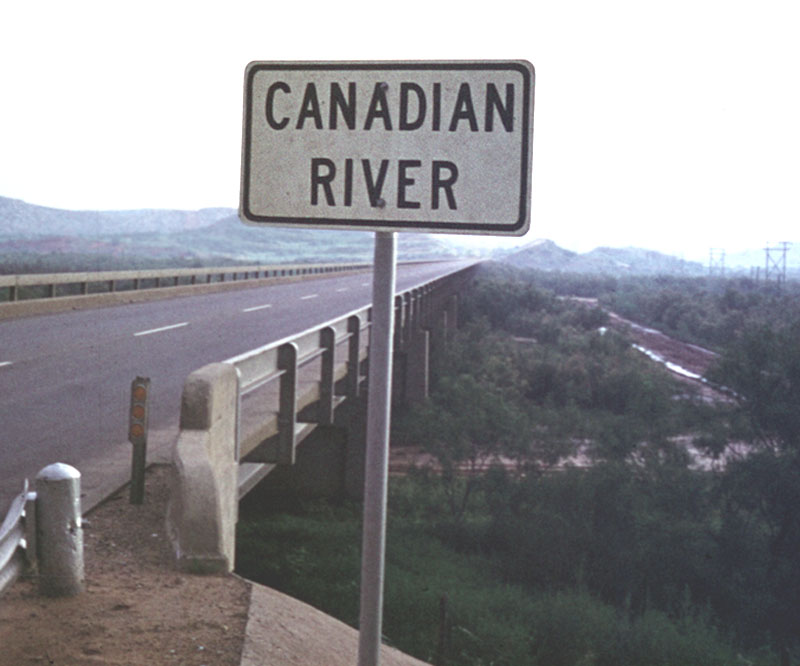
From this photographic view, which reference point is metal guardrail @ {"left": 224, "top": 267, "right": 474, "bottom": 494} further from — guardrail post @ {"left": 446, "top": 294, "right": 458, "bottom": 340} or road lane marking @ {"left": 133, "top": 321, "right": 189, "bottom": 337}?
guardrail post @ {"left": 446, "top": 294, "right": 458, "bottom": 340}

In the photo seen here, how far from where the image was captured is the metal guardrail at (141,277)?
23016 mm

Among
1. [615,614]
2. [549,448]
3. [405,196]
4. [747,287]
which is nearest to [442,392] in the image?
[549,448]

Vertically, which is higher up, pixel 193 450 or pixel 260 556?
pixel 193 450

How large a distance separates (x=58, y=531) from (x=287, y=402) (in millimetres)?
4685

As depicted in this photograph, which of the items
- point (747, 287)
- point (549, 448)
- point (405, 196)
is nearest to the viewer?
point (405, 196)

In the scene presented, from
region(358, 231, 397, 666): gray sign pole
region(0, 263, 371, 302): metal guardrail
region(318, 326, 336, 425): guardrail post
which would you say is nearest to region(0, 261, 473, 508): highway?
region(0, 263, 371, 302): metal guardrail

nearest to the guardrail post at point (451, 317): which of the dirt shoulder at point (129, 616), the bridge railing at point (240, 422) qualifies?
the bridge railing at point (240, 422)

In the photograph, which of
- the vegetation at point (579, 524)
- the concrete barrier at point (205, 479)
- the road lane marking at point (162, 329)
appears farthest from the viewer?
the vegetation at point (579, 524)

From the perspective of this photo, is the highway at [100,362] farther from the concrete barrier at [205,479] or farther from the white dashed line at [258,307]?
the concrete barrier at [205,479]

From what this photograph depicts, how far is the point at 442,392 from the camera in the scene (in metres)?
44.6

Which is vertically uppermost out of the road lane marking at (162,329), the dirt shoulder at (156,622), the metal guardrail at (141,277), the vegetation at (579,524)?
the metal guardrail at (141,277)

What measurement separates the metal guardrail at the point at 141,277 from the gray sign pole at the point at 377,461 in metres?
19.9

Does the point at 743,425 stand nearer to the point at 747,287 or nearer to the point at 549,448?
the point at 549,448

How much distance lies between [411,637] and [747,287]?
437 ft
